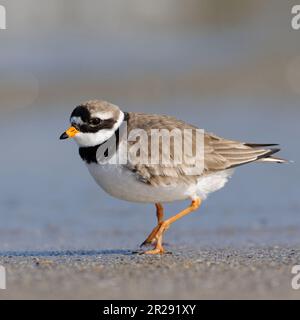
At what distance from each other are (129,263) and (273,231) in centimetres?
277

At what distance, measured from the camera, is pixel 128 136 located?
23.5 feet

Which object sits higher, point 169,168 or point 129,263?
point 169,168

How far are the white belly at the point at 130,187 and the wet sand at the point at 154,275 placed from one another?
0.58 meters

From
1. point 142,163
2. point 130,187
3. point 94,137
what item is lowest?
point 130,187

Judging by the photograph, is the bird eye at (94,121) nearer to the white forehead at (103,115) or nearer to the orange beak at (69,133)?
the white forehead at (103,115)

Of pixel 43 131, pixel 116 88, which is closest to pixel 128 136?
pixel 43 131

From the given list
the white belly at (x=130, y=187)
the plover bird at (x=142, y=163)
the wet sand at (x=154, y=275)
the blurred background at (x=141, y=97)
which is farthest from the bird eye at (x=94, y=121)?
the blurred background at (x=141, y=97)

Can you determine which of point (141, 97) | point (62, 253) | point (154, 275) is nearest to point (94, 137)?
point (62, 253)

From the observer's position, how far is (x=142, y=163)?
7004 mm

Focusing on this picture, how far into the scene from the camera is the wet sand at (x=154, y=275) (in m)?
5.61

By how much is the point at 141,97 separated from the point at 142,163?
10791 millimetres

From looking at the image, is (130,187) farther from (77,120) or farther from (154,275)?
(154,275)
